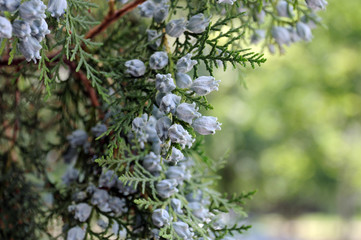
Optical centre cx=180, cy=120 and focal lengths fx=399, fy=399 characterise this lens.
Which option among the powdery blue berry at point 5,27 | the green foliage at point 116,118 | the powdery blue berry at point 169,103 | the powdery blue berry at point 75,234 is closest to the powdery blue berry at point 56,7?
the green foliage at point 116,118

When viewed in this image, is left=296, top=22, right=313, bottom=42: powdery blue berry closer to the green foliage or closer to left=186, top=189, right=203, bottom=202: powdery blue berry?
the green foliage

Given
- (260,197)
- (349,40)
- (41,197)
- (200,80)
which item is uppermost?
(349,40)

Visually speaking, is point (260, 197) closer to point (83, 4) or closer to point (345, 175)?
point (345, 175)

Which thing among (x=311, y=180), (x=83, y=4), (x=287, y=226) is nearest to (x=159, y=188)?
(x=83, y=4)

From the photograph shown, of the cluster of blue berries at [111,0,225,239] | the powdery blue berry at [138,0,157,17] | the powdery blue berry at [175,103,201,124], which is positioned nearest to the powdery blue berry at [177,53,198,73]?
the cluster of blue berries at [111,0,225,239]

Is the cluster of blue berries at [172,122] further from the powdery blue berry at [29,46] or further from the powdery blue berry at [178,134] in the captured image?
the powdery blue berry at [29,46]
